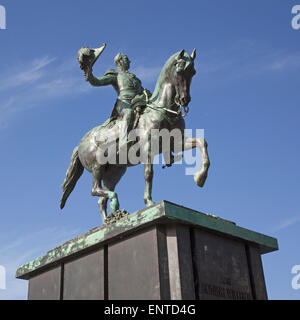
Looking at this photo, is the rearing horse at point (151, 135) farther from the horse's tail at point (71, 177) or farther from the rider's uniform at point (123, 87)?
the horse's tail at point (71, 177)

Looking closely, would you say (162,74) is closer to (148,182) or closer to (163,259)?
(148,182)

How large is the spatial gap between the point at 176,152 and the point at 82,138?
199 cm

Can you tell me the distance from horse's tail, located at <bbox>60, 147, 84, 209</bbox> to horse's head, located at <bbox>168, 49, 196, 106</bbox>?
2.42 meters

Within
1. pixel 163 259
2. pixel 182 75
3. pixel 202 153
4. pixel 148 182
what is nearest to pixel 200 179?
pixel 202 153

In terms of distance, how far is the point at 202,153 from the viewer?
24.2 feet

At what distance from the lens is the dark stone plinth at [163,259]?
5809 mm

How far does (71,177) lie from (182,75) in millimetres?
2922

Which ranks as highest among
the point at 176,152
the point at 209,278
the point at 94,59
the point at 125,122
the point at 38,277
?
the point at 94,59

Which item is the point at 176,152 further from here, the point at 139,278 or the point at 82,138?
the point at 139,278

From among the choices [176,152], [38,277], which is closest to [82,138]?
[176,152]

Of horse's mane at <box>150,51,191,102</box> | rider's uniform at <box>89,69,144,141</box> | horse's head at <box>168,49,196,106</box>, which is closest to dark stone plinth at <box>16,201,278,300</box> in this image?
horse's head at <box>168,49,196,106</box>

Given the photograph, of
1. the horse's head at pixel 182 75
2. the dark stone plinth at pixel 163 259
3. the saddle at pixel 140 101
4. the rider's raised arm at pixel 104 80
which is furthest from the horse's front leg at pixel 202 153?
the rider's raised arm at pixel 104 80

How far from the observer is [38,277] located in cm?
770
